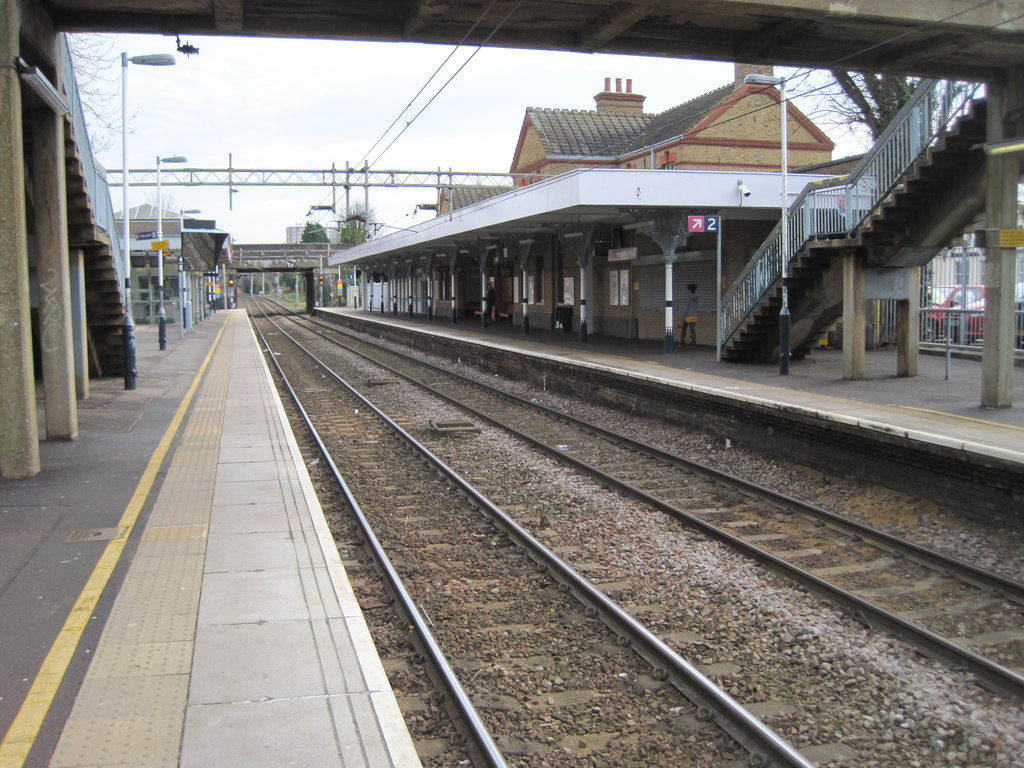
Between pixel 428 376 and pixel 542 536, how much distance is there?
51.8 feet

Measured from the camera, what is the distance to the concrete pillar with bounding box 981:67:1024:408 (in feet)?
38.1

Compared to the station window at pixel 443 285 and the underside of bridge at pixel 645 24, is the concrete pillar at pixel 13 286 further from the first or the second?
the station window at pixel 443 285

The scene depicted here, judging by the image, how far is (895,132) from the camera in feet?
47.9

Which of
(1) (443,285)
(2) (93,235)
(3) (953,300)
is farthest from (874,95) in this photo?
(1) (443,285)

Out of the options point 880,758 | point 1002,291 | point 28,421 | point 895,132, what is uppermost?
point 895,132

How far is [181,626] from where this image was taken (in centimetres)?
521

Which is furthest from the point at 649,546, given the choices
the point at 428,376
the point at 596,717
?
the point at 428,376

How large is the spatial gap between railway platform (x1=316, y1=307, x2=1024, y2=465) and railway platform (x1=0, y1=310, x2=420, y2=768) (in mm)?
6141

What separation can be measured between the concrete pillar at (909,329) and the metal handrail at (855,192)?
4.80 ft

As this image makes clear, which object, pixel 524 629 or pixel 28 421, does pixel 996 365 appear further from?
pixel 28 421

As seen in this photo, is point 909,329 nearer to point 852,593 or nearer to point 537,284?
point 852,593

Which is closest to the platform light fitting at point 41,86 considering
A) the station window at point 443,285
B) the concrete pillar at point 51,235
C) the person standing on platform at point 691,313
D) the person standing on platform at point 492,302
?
the concrete pillar at point 51,235

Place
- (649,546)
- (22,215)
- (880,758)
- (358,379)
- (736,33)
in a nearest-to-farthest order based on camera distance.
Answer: (880,758)
(649,546)
(22,215)
(736,33)
(358,379)

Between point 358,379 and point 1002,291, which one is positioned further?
point 358,379
